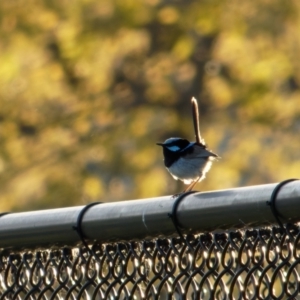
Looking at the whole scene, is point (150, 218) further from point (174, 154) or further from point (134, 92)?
point (134, 92)

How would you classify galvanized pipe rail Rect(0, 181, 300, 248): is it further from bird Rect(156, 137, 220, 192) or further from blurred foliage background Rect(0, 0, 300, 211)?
blurred foliage background Rect(0, 0, 300, 211)

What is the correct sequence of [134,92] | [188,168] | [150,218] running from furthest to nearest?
1. [134,92]
2. [188,168]
3. [150,218]

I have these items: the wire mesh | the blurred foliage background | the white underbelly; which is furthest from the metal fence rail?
the blurred foliage background

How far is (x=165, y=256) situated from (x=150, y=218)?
18 cm

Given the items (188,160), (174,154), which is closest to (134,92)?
(174,154)

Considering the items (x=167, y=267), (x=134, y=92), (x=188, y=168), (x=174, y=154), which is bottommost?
(x=167, y=267)

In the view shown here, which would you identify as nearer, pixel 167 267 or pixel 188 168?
pixel 167 267

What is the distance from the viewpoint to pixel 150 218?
2.65 meters

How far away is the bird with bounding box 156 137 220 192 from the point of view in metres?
5.58

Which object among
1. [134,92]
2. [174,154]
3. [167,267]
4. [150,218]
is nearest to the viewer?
[150,218]

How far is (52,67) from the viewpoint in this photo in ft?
51.4

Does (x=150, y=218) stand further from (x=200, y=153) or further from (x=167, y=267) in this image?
(x=200, y=153)

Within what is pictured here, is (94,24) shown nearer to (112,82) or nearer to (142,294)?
(112,82)

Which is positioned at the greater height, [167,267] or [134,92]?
[134,92]
